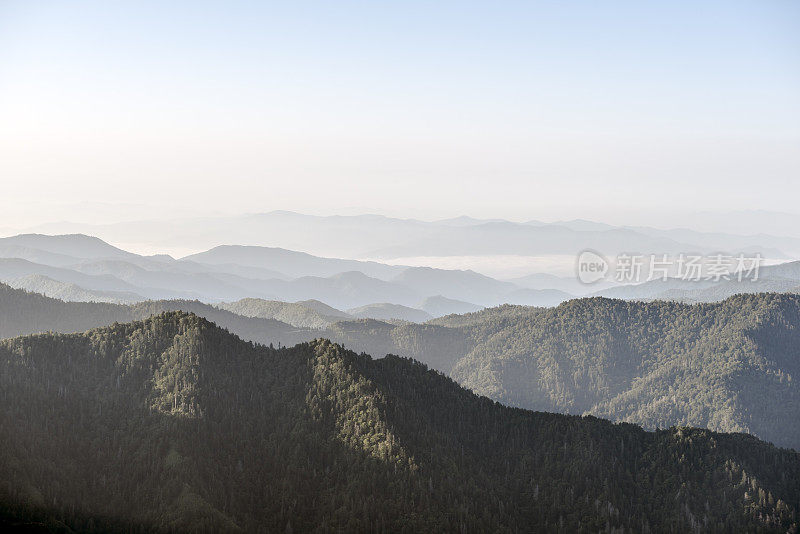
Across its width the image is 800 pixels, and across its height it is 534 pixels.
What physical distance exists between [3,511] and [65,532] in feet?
61.2

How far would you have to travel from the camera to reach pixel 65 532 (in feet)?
643

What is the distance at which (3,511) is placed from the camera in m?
198
